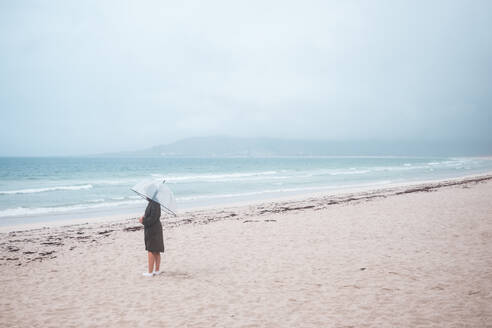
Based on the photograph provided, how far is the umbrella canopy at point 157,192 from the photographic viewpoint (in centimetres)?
612

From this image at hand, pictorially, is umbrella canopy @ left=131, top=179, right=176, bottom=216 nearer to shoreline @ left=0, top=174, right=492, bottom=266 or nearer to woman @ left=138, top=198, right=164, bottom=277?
woman @ left=138, top=198, right=164, bottom=277

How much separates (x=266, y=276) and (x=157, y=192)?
2647mm

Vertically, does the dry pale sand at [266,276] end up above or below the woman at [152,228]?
below

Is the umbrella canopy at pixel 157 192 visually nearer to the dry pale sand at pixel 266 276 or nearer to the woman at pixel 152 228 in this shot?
the woman at pixel 152 228

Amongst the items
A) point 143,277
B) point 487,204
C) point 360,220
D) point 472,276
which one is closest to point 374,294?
point 472,276

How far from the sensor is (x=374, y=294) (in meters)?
5.32

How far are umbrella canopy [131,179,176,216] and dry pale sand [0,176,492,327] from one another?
1493 mm

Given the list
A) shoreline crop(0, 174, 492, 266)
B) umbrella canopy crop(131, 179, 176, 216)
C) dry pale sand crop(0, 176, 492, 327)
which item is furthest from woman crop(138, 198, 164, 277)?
shoreline crop(0, 174, 492, 266)

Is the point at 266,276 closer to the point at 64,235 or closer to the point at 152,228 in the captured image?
the point at 152,228

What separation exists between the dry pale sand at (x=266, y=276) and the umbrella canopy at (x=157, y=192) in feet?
4.90

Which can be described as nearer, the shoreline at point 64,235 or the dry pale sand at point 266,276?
the dry pale sand at point 266,276

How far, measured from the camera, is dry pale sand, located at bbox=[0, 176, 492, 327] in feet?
15.5

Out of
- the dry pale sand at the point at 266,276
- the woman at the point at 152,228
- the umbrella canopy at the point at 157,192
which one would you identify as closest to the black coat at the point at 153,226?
the woman at the point at 152,228

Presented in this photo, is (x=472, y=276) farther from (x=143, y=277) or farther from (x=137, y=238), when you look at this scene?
(x=137, y=238)
